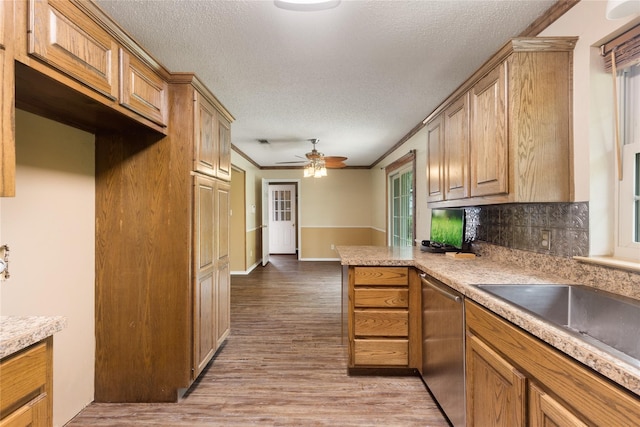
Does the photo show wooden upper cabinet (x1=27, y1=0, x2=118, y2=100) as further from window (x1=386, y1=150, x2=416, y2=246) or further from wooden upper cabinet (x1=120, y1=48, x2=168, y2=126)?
window (x1=386, y1=150, x2=416, y2=246)

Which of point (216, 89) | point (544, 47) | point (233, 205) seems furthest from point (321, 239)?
point (544, 47)

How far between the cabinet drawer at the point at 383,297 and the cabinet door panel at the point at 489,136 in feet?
2.86

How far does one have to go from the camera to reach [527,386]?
1.05m

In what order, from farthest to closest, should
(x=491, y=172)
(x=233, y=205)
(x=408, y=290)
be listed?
(x=233, y=205) < (x=408, y=290) < (x=491, y=172)

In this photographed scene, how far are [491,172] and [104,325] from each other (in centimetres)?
263

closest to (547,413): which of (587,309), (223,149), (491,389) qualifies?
(491,389)

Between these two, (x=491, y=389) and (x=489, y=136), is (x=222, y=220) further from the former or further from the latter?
(x=491, y=389)

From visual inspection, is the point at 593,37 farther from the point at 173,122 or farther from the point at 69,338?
the point at 69,338

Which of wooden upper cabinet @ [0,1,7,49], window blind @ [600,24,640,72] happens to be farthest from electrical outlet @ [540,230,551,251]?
wooden upper cabinet @ [0,1,7,49]

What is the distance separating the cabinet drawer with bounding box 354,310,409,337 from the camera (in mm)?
2230

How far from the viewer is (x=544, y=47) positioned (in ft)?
5.00

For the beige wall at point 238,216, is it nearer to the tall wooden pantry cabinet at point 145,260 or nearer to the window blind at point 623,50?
the tall wooden pantry cabinet at point 145,260

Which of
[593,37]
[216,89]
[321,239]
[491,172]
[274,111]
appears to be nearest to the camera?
[593,37]

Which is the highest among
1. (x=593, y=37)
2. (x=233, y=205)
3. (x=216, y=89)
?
(x=216, y=89)
